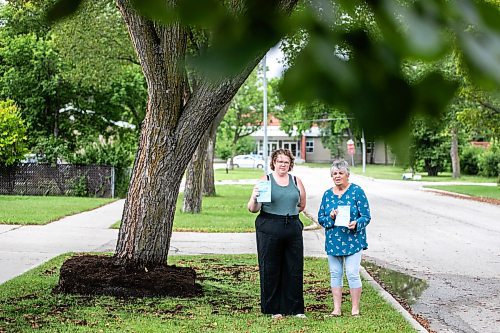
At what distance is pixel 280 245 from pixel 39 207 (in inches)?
582

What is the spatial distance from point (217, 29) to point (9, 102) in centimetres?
2703

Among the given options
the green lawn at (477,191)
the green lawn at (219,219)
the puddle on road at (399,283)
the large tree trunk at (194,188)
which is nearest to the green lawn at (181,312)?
the puddle on road at (399,283)

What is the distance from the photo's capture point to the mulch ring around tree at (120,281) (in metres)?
8.40

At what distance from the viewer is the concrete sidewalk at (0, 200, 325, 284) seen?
38.7 feet

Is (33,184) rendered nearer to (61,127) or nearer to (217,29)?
(61,127)

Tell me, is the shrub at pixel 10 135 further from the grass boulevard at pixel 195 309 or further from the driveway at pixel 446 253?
the grass boulevard at pixel 195 309

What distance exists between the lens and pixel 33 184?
88.6 feet

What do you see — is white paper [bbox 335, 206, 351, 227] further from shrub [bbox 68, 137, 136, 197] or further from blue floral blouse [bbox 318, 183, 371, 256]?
shrub [bbox 68, 137, 136, 197]

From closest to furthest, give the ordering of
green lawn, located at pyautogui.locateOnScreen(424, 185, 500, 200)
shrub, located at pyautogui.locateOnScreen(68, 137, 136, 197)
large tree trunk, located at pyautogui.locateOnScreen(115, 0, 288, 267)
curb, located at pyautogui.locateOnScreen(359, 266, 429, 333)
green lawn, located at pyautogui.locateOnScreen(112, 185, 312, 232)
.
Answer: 1. curb, located at pyautogui.locateOnScreen(359, 266, 429, 333)
2. large tree trunk, located at pyautogui.locateOnScreen(115, 0, 288, 267)
3. green lawn, located at pyautogui.locateOnScreen(112, 185, 312, 232)
4. shrub, located at pyautogui.locateOnScreen(68, 137, 136, 197)
5. green lawn, located at pyautogui.locateOnScreen(424, 185, 500, 200)

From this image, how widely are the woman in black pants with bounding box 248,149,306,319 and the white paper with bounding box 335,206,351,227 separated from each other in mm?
390

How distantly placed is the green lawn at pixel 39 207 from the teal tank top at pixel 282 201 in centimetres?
1064

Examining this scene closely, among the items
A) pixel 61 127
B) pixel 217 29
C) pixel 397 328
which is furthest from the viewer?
pixel 61 127

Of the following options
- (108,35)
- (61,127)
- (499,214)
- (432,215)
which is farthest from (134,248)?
(61,127)

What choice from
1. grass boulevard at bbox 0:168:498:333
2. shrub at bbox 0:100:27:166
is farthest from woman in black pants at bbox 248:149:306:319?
shrub at bbox 0:100:27:166
